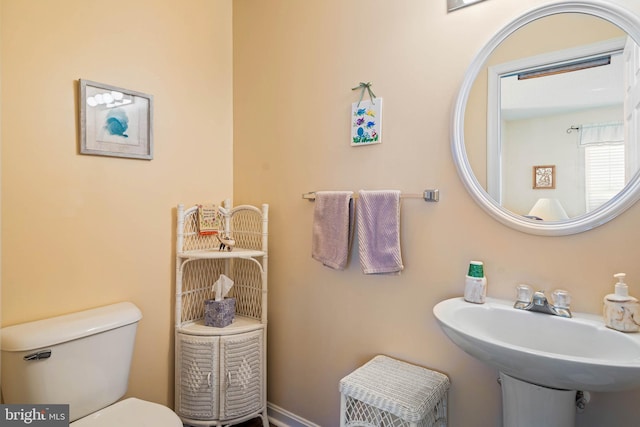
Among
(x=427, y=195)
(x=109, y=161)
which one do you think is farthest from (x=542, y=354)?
(x=109, y=161)

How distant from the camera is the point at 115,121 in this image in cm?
159

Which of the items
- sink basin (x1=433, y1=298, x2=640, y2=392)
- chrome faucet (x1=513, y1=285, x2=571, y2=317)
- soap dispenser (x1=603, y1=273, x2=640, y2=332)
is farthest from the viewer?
chrome faucet (x1=513, y1=285, x2=571, y2=317)

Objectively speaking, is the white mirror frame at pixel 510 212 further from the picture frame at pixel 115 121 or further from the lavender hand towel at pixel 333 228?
the picture frame at pixel 115 121

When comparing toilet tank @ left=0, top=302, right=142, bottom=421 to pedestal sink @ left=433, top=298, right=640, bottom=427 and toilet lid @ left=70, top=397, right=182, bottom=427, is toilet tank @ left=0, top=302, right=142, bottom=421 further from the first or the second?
pedestal sink @ left=433, top=298, right=640, bottom=427

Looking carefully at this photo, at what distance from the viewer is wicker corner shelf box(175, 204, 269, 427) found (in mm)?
1677

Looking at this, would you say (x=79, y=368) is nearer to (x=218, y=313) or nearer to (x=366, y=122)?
(x=218, y=313)

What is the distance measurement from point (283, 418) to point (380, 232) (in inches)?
47.7

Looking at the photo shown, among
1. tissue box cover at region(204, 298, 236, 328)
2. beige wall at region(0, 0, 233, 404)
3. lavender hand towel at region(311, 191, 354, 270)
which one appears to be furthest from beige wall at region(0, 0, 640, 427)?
tissue box cover at region(204, 298, 236, 328)

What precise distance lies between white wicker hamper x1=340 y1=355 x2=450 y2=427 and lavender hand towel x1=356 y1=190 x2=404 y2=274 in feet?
1.29

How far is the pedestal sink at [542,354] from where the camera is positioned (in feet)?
2.64

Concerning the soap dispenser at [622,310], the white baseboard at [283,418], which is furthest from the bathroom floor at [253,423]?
the soap dispenser at [622,310]

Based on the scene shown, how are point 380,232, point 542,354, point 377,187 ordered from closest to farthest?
point 542,354
point 380,232
point 377,187

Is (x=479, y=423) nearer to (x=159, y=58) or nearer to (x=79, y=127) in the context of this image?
(x=79, y=127)

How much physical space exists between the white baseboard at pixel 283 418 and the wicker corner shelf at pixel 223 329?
10cm
